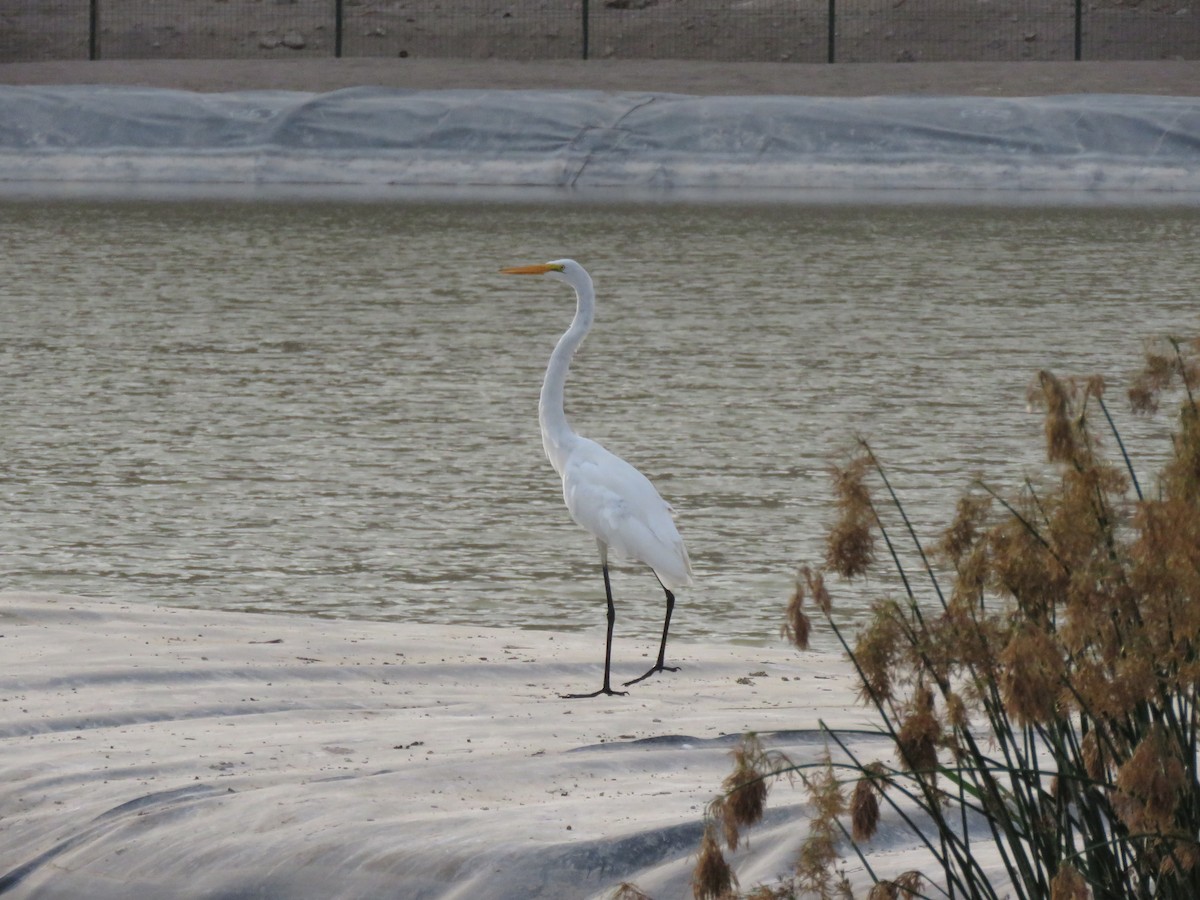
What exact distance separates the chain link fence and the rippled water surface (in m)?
16.4

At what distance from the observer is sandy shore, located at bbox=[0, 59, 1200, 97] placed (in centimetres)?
2797

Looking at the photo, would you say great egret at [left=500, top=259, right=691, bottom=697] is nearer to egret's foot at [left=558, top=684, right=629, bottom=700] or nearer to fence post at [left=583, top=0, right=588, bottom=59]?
egret's foot at [left=558, top=684, right=629, bottom=700]

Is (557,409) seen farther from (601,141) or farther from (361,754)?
(601,141)

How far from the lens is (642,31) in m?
36.8

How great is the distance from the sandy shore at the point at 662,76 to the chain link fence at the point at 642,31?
6.01 metres

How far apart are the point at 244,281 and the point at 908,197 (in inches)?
400

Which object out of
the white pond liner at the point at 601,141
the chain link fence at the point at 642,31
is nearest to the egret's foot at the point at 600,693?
the white pond liner at the point at 601,141

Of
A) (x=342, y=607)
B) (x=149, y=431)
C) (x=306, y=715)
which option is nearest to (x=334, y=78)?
(x=149, y=431)

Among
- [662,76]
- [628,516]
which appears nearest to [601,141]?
[662,76]

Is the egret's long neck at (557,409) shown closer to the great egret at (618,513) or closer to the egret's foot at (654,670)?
the great egret at (618,513)

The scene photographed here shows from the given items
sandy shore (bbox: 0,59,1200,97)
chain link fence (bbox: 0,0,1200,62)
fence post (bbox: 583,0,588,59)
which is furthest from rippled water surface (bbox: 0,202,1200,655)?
chain link fence (bbox: 0,0,1200,62)

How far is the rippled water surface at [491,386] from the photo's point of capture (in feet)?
23.5

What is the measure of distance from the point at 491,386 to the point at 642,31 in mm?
26612

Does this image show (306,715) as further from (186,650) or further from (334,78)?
(334,78)
